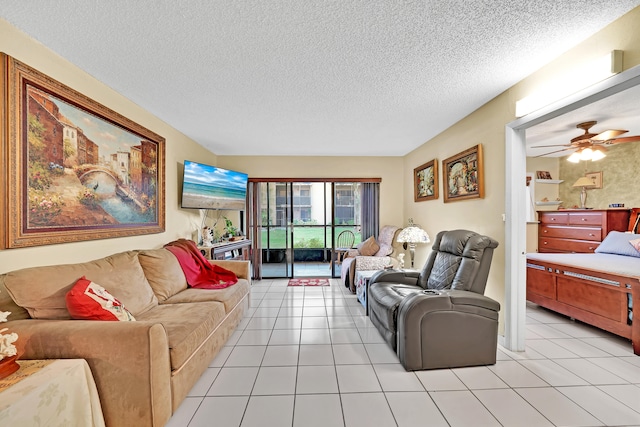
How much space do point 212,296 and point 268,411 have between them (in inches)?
50.6

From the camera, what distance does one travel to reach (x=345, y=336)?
2871mm

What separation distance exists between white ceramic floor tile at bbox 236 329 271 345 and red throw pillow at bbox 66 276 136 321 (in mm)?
1208

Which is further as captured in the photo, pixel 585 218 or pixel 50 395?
pixel 585 218

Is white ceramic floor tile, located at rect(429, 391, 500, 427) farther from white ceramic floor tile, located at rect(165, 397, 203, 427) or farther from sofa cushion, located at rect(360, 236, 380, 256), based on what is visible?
sofa cushion, located at rect(360, 236, 380, 256)

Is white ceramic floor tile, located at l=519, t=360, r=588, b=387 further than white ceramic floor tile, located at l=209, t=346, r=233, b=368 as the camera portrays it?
No

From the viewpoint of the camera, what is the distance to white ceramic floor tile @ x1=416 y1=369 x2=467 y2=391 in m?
2.01

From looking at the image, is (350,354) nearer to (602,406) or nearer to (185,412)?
(185,412)

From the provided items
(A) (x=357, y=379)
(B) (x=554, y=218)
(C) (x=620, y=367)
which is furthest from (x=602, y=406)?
(B) (x=554, y=218)

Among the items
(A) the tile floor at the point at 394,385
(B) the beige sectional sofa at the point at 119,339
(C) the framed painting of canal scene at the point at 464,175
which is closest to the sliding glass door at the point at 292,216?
(C) the framed painting of canal scene at the point at 464,175

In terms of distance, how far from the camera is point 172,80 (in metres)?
2.40

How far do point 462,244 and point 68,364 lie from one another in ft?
9.94

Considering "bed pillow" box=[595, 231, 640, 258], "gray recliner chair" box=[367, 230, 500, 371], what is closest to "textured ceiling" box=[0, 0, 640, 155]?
"gray recliner chair" box=[367, 230, 500, 371]

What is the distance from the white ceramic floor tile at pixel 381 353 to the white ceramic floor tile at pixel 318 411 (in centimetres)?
63

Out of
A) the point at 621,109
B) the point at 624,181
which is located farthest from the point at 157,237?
the point at 624,181
